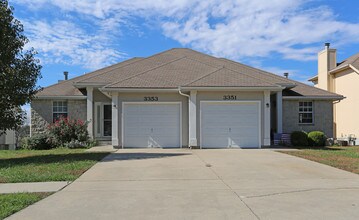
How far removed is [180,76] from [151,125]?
3.44 metres

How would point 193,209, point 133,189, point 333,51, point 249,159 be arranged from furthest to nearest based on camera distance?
1. point 333,51
2. point 249,159
3. point 133,189
4. point 193,209

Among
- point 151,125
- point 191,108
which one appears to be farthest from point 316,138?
point 151,125

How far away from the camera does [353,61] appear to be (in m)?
28.3

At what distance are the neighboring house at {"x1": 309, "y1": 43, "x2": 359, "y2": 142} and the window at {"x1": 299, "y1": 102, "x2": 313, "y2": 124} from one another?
181 inches

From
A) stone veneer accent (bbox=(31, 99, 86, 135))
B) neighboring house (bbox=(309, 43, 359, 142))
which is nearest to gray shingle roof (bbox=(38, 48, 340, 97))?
stone veneer accent (bbox=(31, 99, 86, 135))

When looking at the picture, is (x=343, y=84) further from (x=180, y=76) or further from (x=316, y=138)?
(x=180, y=76)

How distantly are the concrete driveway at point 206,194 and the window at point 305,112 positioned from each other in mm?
11397

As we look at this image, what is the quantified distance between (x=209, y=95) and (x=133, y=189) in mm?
11698

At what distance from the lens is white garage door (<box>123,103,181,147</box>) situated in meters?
20.1

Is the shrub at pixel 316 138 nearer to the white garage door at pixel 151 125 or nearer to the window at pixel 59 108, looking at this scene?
the white garage door at pixel 151 125

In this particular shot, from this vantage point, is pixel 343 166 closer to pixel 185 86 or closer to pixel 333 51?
pixel 185 86

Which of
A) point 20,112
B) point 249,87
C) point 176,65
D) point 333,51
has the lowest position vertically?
point 20,112

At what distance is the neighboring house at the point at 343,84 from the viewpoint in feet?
90.6

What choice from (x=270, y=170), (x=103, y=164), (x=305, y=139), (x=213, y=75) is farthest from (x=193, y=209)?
(x=305, y=139)
